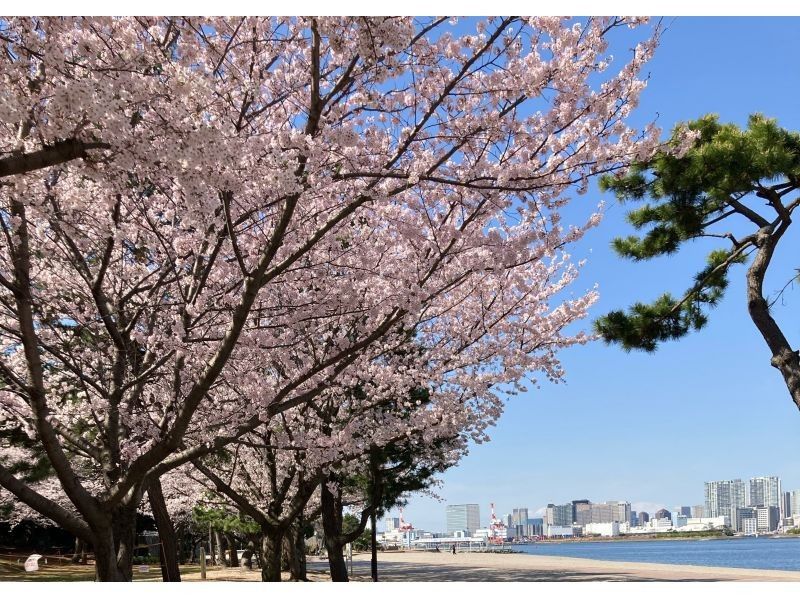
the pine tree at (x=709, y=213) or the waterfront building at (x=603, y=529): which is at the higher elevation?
the pine tree at (x=709, y=213)

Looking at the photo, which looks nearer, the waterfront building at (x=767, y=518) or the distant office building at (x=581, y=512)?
the waterfront building at (x=767, y=518)

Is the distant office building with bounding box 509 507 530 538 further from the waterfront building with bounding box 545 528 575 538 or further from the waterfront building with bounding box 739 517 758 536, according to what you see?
the waterfront building with bounding box 739 517 758 536

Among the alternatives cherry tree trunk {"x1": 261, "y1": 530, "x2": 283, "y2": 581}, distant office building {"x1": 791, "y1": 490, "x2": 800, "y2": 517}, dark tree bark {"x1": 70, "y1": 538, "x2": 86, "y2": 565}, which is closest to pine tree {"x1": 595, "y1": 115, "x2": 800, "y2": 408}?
cherry tree trunk {"x1": 261, "y1": 530, "x2": 283, "y2": 581}

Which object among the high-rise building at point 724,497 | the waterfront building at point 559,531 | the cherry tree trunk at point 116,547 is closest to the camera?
the cherry tree trunk at point 116,547

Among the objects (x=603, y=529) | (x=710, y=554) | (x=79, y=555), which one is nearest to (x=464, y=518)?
(x=603, y=529)

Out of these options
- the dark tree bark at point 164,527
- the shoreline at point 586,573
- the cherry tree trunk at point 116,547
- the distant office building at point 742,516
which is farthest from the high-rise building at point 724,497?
the cherry tree trunk at point 116,547

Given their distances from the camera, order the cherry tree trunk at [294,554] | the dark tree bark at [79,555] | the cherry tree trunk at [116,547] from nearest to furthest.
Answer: the cherry tree trunk at [116,547]
the cherry tree trunk at [294,554]
the dark tree bark at [79,555]

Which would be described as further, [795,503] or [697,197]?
[795,503]

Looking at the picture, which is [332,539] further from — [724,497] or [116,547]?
[724,497]

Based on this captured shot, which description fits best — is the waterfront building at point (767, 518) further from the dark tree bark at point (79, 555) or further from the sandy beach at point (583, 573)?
the dark tree bark at point (79, 555)
